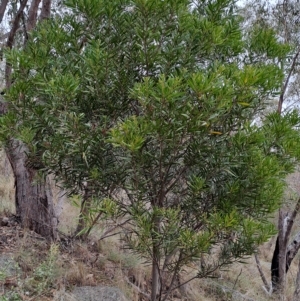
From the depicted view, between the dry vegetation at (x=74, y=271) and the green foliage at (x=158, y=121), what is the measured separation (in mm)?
1064

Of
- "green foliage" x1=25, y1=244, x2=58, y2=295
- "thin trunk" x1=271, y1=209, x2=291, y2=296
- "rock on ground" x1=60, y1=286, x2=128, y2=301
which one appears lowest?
"rock on ground" x1=60, y1=286, x2=128, y2=301

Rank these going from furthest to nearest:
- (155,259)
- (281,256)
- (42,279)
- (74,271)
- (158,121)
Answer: (281,256) → (74,271) → (42,279) → (155,259) → (158,121)

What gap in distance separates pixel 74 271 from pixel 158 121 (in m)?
2.58

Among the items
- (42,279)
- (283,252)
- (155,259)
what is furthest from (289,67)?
(42,279)

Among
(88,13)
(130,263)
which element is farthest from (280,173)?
(130,263)

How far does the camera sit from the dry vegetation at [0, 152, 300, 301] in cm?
383

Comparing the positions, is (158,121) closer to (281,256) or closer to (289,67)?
(289,67)

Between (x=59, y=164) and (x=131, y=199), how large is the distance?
23.9 inches

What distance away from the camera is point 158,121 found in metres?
2.55

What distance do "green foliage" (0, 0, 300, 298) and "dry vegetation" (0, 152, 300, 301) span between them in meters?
1.06

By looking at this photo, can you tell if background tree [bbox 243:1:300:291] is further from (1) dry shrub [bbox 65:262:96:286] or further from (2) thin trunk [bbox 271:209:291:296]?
(1) dry shrub [bbox 65:262:96:286]

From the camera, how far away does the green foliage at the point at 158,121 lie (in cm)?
265

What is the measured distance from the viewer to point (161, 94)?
239 centimetres

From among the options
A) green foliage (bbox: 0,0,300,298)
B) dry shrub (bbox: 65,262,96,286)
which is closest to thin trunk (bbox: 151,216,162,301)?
green foliage (bbox: 0,0,300,298)
